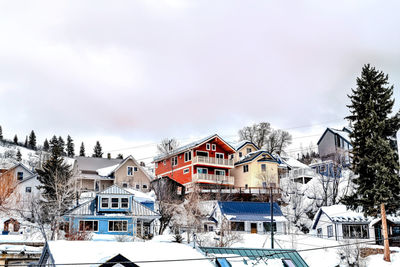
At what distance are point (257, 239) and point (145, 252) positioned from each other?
3013 cm

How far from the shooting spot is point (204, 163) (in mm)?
74750

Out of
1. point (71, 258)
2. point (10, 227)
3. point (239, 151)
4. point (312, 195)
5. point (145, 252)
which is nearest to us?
point (71, 258)

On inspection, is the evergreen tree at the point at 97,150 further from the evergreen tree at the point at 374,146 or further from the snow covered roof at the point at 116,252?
the snow covered roof at the point at 116,252

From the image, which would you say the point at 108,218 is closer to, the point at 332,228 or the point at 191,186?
the point at 191,186

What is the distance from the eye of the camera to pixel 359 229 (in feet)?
183

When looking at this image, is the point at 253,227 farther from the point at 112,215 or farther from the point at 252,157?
the point at 252,157

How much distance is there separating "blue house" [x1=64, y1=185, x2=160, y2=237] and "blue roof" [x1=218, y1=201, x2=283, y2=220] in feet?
32.3

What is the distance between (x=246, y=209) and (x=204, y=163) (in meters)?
15.2

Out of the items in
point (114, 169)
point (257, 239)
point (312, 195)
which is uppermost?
point (114, 169)

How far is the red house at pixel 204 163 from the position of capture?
7444 centimetres

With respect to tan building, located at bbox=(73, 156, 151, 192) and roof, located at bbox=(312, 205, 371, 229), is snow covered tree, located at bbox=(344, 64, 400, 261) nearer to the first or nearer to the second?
→ roof, located at bbox=(312, 205, 371, 229)

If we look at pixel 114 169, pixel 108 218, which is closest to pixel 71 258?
pixel 108 218

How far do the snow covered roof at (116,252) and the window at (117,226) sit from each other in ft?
91.2

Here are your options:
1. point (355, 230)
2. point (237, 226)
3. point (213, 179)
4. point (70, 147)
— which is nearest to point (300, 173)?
point (213, 179)
